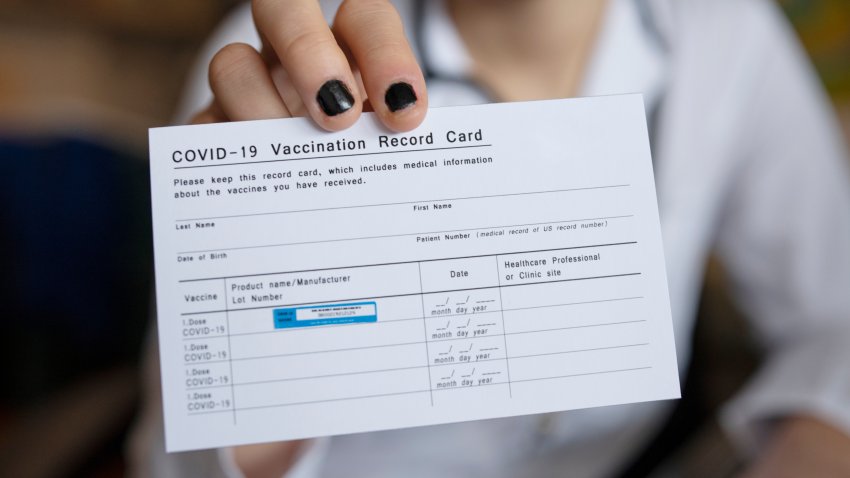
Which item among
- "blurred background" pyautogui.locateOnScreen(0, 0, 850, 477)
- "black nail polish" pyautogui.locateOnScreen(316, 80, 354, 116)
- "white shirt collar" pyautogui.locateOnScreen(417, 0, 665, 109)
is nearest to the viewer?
"black nail polish" pyautogui.locateOnScreen(316, 80, 354, 116)

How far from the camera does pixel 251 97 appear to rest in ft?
1.24

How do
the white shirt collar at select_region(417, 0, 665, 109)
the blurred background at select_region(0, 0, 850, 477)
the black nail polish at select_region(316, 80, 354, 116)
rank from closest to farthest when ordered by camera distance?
the black nail polish at select_region(316, 80, 354, 116) → the white shirt collar at select_region(417, 0, 665, 109) → the blurred background at select_region(0, 0, 850, 477)

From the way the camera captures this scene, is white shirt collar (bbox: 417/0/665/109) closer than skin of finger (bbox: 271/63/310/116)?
No

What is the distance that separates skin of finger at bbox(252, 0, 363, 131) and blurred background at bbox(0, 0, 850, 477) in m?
0.60

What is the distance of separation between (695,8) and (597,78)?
7.9 inches

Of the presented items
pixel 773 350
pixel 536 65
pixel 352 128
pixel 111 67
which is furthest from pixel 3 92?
pixel 773 350

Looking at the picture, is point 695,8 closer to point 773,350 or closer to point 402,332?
point 773,350

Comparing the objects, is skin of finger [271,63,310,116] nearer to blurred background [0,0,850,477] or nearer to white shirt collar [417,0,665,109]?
white shirt collar [417,0,665,109]

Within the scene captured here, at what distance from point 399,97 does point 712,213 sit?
2.03 ft

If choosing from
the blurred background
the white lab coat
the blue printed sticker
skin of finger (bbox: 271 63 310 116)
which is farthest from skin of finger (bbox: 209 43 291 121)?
the blurred background

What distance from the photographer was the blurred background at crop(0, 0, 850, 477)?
0.81 meters

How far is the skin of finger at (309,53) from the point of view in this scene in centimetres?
34

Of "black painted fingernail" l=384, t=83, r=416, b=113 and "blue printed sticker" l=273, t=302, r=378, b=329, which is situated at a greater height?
"black painted fingernail" l=384, t=83, r=416, b=113

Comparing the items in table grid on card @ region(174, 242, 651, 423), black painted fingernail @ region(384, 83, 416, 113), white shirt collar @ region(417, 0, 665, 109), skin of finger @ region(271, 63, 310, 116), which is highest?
white shirt collar @ region(417, 0, 665, 109)
